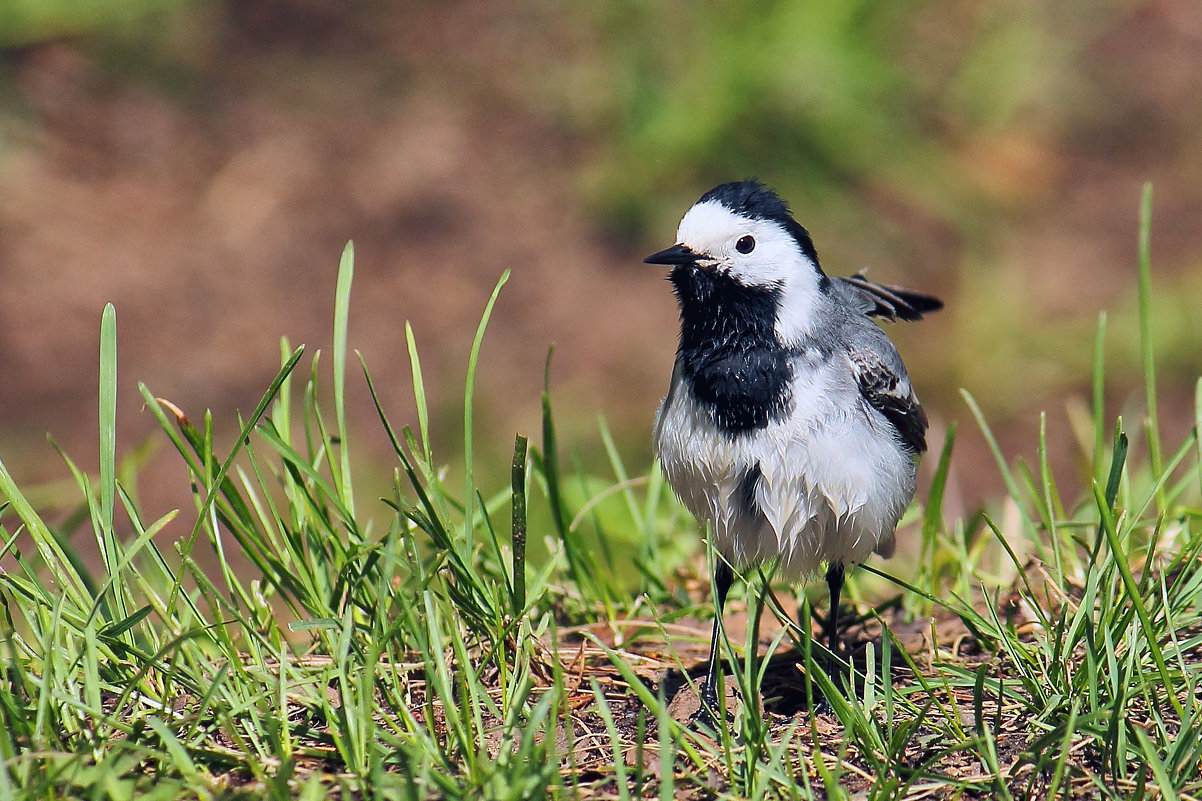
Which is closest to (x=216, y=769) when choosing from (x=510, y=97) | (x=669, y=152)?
(x=669, y=152)

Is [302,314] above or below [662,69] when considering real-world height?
below

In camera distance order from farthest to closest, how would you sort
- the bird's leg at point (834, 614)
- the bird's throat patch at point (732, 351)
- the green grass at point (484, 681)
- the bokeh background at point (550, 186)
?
1. the bokeh background at point (550, 186)
2. the bird's leg at point (834, 614)
3. the bird's throat patch at point (732, 351)
4. the green grass at point (484, 681)

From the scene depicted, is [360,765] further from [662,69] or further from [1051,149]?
[1051,149]

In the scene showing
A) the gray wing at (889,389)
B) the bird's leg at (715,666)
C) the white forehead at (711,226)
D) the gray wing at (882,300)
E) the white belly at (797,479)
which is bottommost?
the bird's leg at (715,666)

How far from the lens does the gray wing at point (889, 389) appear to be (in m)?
3.42

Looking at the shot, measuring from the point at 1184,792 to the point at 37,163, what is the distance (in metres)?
7.33

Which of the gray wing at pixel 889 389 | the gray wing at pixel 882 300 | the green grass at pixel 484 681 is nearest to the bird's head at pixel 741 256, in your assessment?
the gray wing at pixel 889 389

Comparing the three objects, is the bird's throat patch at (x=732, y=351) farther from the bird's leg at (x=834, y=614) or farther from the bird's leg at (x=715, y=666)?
the bird's leg at (x=834, y=614)

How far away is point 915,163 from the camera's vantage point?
7445 millimetres

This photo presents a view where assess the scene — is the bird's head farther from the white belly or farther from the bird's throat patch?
the white belly

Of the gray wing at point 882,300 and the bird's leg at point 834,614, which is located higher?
the gray wing at point 882,300

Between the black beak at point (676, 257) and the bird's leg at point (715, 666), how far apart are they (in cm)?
83

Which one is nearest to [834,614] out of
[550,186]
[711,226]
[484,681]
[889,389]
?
[889,389]

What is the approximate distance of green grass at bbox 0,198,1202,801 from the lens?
2527 millimetres
